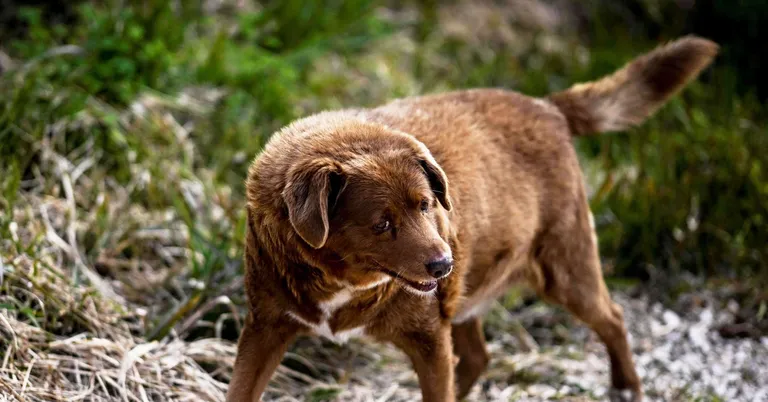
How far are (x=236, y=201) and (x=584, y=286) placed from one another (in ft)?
6.81

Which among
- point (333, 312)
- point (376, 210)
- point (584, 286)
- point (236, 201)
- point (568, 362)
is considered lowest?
point (568, 362)

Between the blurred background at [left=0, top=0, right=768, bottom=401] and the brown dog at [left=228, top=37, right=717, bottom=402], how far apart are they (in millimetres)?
621

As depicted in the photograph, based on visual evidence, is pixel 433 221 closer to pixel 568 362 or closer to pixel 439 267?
pixel 439 267

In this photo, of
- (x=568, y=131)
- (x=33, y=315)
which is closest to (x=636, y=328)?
(x=568, y=131)

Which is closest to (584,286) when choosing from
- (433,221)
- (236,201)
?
(433,221)

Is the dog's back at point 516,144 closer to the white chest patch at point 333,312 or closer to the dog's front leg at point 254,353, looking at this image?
the white chest patch at point 333,312

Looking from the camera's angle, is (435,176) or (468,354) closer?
(435,176)

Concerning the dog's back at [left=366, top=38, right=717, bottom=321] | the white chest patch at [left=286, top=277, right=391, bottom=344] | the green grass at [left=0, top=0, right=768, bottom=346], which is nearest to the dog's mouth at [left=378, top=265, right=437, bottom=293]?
the white chest patch at [left=286, top=277, right=391, bottom=344]

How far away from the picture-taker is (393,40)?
794cm

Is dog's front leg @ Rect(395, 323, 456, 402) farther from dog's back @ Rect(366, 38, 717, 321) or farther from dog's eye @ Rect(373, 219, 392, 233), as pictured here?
dog's eye @ Rect(373, 219, 392, 233)

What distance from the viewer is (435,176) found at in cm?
344

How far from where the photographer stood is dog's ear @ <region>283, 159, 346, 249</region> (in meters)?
3.19

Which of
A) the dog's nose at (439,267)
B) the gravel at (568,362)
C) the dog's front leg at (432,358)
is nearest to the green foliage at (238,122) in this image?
the gravel at (568,362)

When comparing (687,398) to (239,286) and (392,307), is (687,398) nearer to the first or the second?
(392,307)
